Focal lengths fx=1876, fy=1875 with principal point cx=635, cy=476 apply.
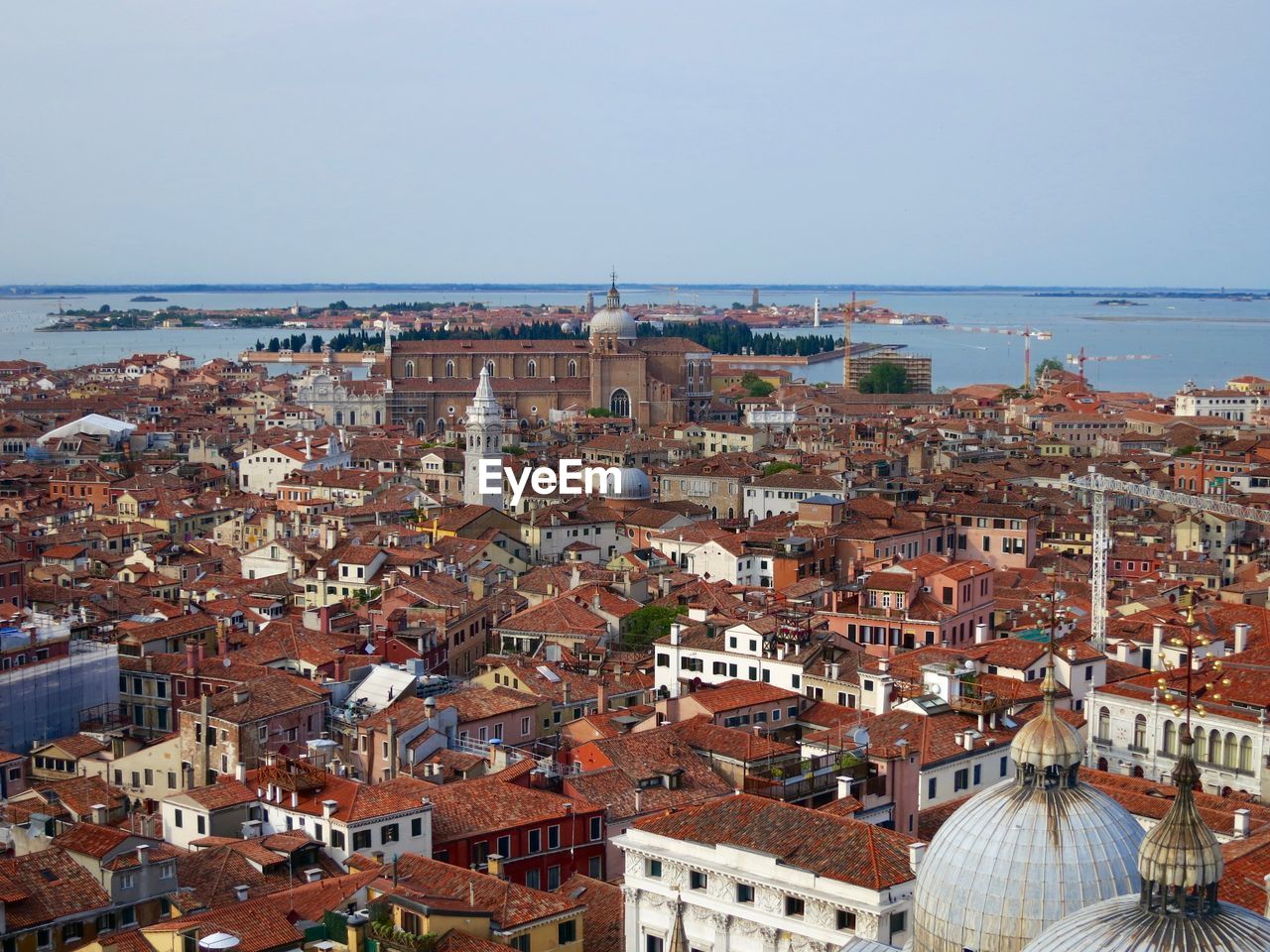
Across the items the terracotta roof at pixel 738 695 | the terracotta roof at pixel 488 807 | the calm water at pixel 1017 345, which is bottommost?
the calm water at pixel 1017 345

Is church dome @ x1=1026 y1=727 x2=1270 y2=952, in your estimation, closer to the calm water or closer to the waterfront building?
the waterfront building

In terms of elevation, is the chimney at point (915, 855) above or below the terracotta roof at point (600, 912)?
above

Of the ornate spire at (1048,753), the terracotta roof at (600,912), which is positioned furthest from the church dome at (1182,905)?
the terracotta roof at (600,912)


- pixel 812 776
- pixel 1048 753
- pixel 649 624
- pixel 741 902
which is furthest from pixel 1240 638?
pixel 1048 753

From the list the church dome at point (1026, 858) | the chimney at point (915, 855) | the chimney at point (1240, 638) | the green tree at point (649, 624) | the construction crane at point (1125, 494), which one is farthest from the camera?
the construction crane at point (1125, 494)

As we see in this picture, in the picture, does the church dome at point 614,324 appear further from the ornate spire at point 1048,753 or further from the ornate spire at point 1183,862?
the ornate spire at point 1183,862

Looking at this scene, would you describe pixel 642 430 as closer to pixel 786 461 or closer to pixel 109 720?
pixel 786 461

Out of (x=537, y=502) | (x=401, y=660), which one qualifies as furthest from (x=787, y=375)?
(x=401, y=660)
